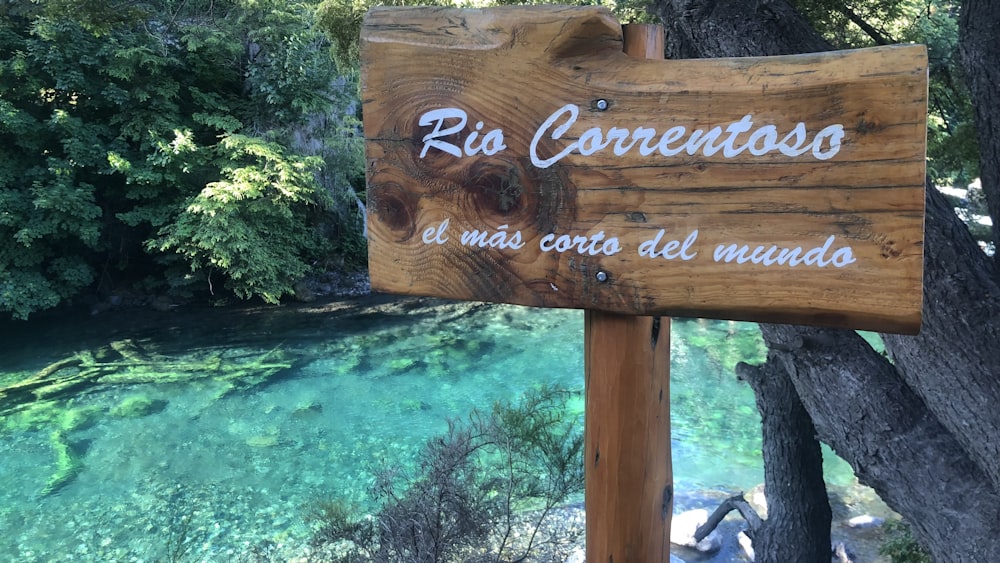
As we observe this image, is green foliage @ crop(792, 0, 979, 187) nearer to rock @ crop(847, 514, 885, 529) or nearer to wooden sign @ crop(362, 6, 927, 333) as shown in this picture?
rock @ crop(847, 514, 885, 529)

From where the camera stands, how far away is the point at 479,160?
0.86m

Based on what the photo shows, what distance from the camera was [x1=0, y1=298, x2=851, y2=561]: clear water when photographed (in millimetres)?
4562

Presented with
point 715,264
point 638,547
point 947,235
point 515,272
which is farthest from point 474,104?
point 947,235

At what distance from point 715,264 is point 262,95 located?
30.4 feet

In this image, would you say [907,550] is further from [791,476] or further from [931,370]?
[931,370]

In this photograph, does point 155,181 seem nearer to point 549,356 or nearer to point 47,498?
point 47,498

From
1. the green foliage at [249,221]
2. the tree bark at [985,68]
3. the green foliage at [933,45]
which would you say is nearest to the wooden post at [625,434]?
the tree bark at [985,68]

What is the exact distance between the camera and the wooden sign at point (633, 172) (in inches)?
28.0

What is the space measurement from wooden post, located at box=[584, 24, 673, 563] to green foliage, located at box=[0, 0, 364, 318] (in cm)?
792

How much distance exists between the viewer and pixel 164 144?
8.00 m

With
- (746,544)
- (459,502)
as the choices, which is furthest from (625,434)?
(746,544)

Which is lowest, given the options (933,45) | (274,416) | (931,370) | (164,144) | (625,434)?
(274,416)

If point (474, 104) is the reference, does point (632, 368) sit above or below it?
below

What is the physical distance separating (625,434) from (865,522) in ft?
13.3
